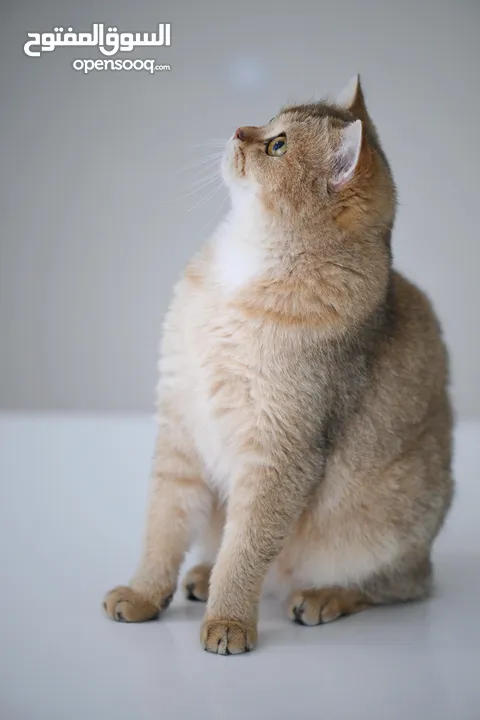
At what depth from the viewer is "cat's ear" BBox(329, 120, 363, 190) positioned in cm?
218

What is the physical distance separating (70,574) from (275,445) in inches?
32.2

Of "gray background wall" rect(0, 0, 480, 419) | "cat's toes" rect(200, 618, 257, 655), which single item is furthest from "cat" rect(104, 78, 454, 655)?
"gray background wall" rect(0, 0, 480, 419)

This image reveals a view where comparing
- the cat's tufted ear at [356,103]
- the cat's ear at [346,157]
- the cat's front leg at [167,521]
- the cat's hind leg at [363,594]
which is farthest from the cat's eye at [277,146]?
the cat's hind leg at [363,594]

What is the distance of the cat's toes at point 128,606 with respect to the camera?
229 cm

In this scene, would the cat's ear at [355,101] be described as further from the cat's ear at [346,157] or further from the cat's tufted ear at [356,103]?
the cat's ear at [346,157]

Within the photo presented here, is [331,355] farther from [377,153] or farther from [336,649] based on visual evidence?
[336,649]

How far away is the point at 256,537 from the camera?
2.15 meters

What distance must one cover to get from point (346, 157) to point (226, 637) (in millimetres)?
1099

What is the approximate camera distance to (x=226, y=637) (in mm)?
2109

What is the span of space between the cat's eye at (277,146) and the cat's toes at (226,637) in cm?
107

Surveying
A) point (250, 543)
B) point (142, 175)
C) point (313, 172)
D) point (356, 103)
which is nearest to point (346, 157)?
point (313, 172)

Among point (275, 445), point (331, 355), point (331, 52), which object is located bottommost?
point (275, 445)

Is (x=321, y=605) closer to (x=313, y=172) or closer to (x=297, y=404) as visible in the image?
(x=297, y=404)

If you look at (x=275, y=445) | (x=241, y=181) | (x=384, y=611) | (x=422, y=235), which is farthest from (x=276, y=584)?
(x=422, y=235)
